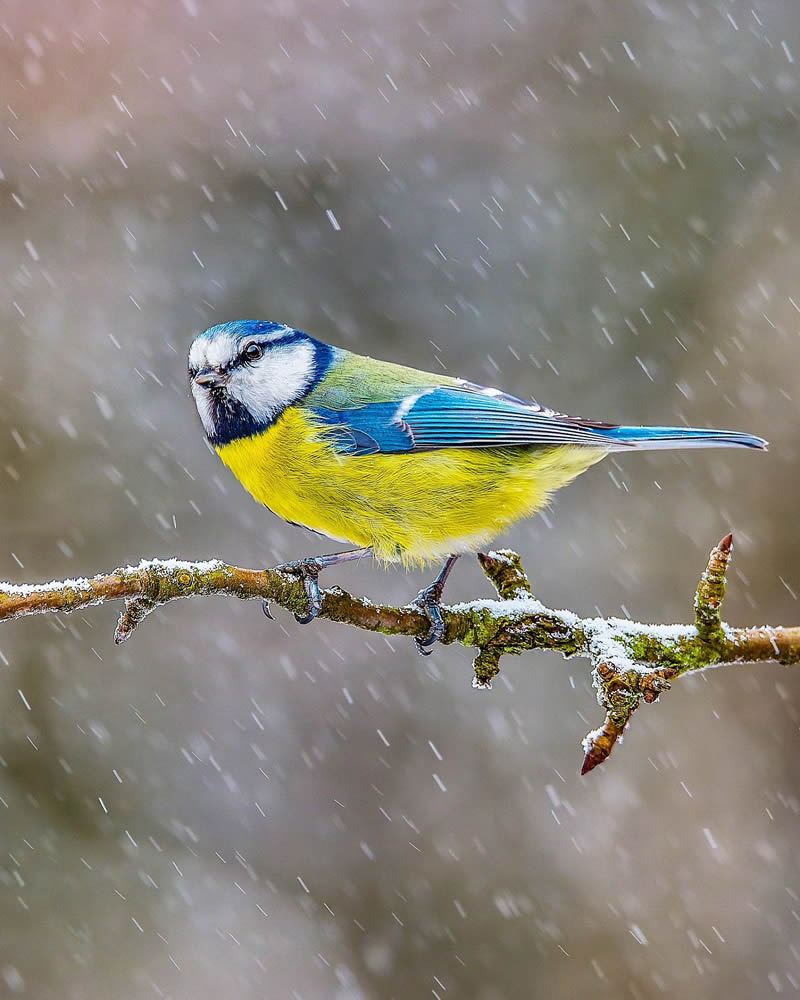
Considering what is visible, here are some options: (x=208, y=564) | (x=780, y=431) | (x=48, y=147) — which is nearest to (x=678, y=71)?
(x=780, y=431)

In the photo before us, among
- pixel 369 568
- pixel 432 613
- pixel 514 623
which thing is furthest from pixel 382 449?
pixel 369 568

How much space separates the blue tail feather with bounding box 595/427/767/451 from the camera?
262cm

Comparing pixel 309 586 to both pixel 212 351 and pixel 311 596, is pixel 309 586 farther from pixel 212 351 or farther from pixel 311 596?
pixel 212 351

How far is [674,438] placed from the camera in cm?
281

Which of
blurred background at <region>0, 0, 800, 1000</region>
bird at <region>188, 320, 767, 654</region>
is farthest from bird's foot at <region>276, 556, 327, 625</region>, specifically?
blurred background at <region>0, 0, 800, 1000</region>

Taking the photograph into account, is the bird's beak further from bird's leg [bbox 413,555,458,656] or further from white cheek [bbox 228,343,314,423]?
bird's leg [bbox 413,555,458,656]

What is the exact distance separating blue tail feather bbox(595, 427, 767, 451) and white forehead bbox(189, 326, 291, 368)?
3.63 ft

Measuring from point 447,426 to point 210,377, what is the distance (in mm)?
744

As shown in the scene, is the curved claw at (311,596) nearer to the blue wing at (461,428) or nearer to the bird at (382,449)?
the bird at (382,449)

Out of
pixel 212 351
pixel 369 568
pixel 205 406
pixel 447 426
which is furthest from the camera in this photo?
pixel 369 568

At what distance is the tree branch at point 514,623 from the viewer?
182 centimetres

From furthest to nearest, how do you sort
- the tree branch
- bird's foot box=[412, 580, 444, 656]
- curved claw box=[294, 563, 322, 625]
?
bird's foot box=[412, 580, 444, 656] → curved claw box=[294, 563, 322, 625] → the tree branch

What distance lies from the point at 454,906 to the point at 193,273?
4059 millimetres

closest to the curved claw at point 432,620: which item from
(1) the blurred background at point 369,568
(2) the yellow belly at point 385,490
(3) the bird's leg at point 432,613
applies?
(3) the bird's leg at point 432,613
